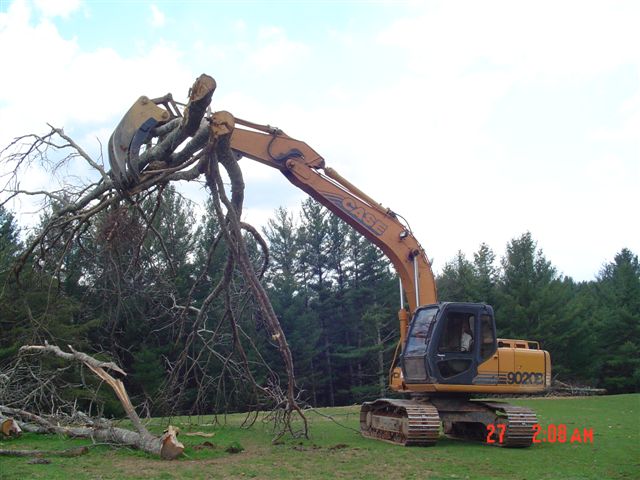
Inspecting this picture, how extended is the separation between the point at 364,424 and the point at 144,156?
5322 millimetres

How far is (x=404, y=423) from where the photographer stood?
871 cm

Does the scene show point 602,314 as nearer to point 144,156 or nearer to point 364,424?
point 364,424

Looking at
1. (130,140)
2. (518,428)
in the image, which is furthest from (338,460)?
→ (130,140)

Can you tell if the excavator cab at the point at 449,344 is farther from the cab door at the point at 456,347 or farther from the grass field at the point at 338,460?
the grass field at the point at 338,460

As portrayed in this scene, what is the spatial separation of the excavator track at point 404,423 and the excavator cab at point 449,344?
41 centimetres

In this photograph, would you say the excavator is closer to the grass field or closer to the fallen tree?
the grass field

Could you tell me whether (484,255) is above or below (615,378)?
above

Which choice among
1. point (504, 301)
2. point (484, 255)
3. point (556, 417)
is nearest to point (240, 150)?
point (556, 417)

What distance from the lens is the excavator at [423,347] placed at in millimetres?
8641

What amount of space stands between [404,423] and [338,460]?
1.56 m

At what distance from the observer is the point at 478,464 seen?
731 cm

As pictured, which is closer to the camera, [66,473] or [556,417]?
[66,473]
